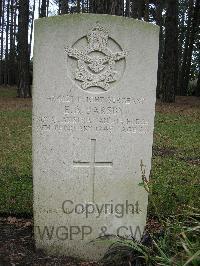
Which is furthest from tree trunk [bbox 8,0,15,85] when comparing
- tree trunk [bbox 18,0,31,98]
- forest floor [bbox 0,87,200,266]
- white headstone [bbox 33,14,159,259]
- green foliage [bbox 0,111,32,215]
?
white headstone [bbox 33,14,159,259]

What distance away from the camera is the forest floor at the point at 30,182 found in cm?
473

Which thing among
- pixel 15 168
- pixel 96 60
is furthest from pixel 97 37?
pixel 15 168

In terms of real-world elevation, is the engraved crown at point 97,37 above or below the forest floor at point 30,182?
above

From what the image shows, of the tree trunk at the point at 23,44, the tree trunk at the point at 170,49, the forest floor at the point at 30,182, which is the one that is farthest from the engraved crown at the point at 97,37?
the tree trunk at the point at 23,44

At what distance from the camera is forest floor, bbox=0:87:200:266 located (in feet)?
15.5

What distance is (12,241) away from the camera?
16.1 feet

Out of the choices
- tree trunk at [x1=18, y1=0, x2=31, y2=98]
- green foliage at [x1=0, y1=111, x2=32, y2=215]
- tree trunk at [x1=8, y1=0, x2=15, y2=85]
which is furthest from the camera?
tree trunk at [x1=8, y1=0, x2=15, y2=85]

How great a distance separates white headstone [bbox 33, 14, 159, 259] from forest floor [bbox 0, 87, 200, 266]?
294mm

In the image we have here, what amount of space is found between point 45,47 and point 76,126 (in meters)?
0.80

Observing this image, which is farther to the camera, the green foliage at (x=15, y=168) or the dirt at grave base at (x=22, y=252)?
the green foliage at (x=15, y=168)

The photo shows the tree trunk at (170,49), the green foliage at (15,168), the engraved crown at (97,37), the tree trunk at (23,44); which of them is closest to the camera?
the engraved crown at (97,37)

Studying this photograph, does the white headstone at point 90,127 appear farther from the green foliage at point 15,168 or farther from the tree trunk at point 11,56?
the tree trunk at point 11,56

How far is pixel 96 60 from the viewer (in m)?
4.44

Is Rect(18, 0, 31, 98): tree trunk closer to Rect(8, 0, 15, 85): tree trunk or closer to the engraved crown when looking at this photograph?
the engraved crown
